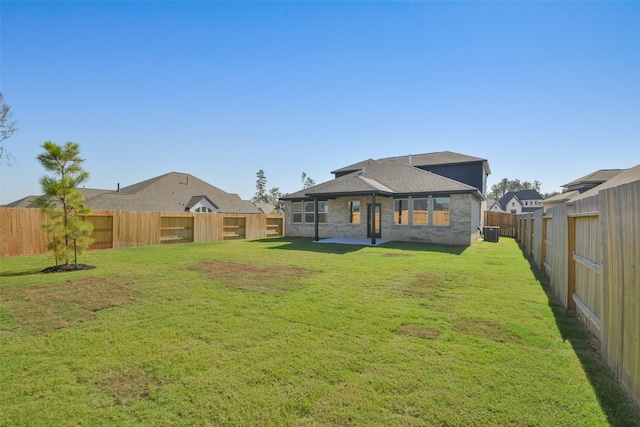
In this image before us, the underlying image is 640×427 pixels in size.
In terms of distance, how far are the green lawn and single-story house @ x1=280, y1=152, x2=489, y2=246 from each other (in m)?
9.15

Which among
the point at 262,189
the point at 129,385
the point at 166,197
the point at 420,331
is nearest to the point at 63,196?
the point at 129,385

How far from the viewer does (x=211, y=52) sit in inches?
460

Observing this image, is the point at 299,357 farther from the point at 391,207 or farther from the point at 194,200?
the point at 194,200

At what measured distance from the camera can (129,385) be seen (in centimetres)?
265

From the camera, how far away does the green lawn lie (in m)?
2.27

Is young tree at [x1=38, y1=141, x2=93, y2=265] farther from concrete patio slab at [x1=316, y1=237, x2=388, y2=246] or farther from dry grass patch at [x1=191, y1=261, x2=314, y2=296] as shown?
concrete patio slab at [x1=316, y1=237, x2=388, y2=246]

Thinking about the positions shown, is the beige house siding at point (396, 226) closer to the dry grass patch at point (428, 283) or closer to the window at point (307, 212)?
the window at point (307, 212)

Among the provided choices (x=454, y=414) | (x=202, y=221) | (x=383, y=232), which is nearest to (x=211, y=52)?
(x=202, y=221)

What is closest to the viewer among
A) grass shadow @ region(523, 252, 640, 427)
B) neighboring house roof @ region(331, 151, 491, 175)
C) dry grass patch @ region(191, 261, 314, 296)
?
grass shadow @ region(523, 252, 640, 427)

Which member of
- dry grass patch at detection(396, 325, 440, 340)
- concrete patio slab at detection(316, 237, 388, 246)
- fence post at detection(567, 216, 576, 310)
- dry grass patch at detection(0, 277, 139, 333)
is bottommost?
dry grass patch at detection(0, 277, 139, 333)

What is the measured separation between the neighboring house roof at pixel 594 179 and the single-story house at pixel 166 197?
37464 millimetres

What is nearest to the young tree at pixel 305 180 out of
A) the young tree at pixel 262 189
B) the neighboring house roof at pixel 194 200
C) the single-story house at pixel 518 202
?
the young tree at pixel 262 189

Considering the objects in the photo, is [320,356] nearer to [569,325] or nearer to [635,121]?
[569,325]

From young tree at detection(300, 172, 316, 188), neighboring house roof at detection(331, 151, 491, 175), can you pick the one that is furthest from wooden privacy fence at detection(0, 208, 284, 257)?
young tree at detection(300, 172, 316, 188)
